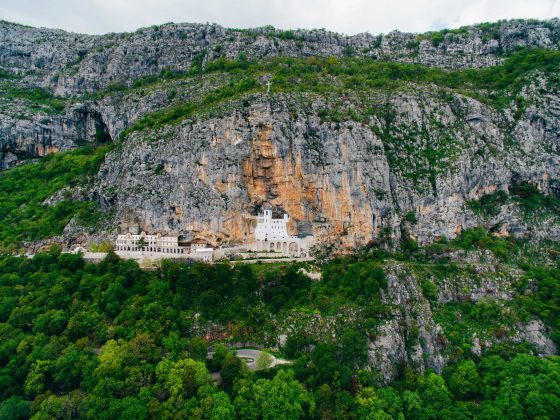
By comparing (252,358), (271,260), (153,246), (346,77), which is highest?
(346,77)

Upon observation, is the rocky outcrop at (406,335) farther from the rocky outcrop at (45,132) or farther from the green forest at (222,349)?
the rocky outcrop at (45,132)

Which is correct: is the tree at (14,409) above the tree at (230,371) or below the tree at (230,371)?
below

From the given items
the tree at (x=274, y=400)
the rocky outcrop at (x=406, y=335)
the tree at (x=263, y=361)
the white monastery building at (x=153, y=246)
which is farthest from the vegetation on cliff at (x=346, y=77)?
the tree at (x=274, y=400)

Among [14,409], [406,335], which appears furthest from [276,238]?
[14,409]

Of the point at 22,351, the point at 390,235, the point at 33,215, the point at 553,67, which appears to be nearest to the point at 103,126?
the point at 33,215

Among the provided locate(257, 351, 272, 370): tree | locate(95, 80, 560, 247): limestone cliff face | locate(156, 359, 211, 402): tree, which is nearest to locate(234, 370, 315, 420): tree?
locate(257, 351, 272, 370): tree

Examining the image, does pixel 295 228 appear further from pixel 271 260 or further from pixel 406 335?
pixel 406 335

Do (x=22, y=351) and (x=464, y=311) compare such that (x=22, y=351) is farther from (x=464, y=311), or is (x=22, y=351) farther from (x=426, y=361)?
(x=464, y=311)
